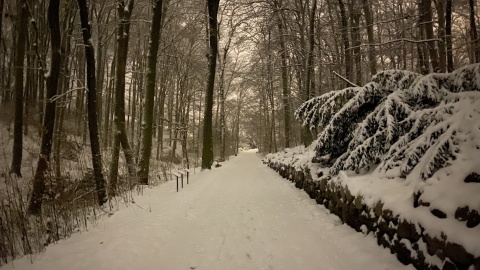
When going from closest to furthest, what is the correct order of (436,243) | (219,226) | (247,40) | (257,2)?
(436,243) → (219,226) → (257,2) → (247,40)

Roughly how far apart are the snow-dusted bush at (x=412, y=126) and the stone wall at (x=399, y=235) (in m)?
0.59

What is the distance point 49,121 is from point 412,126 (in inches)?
319

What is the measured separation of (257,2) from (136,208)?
1193cm

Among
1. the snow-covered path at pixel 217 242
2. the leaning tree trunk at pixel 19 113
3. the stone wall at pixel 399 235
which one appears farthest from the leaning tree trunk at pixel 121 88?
the stone wall at pixel 399 235

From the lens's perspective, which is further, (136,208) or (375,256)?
(136,208)

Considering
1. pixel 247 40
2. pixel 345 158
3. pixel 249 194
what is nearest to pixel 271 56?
pixel 247 40

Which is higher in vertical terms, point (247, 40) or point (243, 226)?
point (247, 40)

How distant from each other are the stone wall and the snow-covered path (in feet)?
0.50

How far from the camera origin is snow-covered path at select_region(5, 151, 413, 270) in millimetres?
3049

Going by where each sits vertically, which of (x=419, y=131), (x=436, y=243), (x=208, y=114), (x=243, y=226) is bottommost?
(x=243, y=226)

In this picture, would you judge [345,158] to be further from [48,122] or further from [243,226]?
[48,122]

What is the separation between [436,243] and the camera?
7.61 ft

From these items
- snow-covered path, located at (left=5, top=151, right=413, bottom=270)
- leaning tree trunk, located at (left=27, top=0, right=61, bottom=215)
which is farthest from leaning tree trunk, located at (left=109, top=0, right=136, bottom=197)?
snow-covered path, located at (left=5, top=151, right=413, bottom=270)

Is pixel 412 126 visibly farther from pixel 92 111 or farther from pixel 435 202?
pixel 92 111
